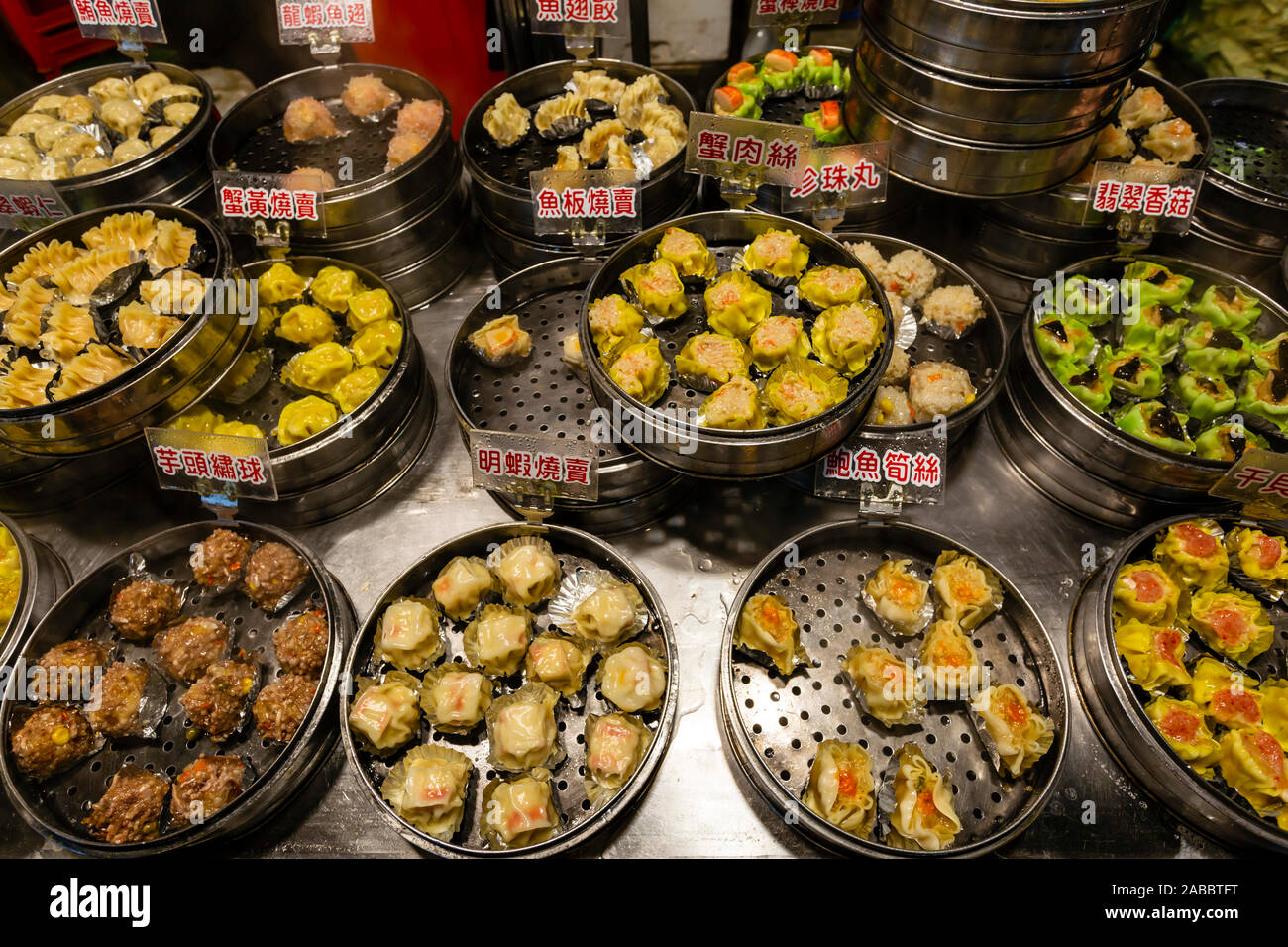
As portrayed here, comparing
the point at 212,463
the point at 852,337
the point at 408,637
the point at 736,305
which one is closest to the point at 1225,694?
the point at 852,337

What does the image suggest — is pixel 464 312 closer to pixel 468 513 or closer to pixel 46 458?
pixel 468 513

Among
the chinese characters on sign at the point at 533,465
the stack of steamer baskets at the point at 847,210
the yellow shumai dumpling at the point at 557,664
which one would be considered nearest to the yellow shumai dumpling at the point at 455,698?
the yellow shumai dumpling at the point at 557,664

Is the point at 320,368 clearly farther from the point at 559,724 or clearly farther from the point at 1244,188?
the point at 1244,188

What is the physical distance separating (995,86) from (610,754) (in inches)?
94.5

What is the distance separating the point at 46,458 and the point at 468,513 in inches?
66.7

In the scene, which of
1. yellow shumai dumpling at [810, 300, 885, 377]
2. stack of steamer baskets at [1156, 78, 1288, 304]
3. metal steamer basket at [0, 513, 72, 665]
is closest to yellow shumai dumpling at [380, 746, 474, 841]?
metal steamer basket at [0, 513, 72, 665]

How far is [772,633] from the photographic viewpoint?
7.30 ft

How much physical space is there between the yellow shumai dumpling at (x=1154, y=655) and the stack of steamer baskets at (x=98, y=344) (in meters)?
3.26

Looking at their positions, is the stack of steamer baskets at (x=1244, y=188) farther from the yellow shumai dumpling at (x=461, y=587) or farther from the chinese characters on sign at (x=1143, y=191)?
the yellow shumai dumpling at (x=461, y=587)

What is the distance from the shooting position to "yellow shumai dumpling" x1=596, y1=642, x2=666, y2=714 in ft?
7.03

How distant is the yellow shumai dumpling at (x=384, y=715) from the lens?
2070 mm

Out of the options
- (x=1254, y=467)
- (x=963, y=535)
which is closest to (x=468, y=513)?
(x=963, y=535)

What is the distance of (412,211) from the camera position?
2.98 metres
